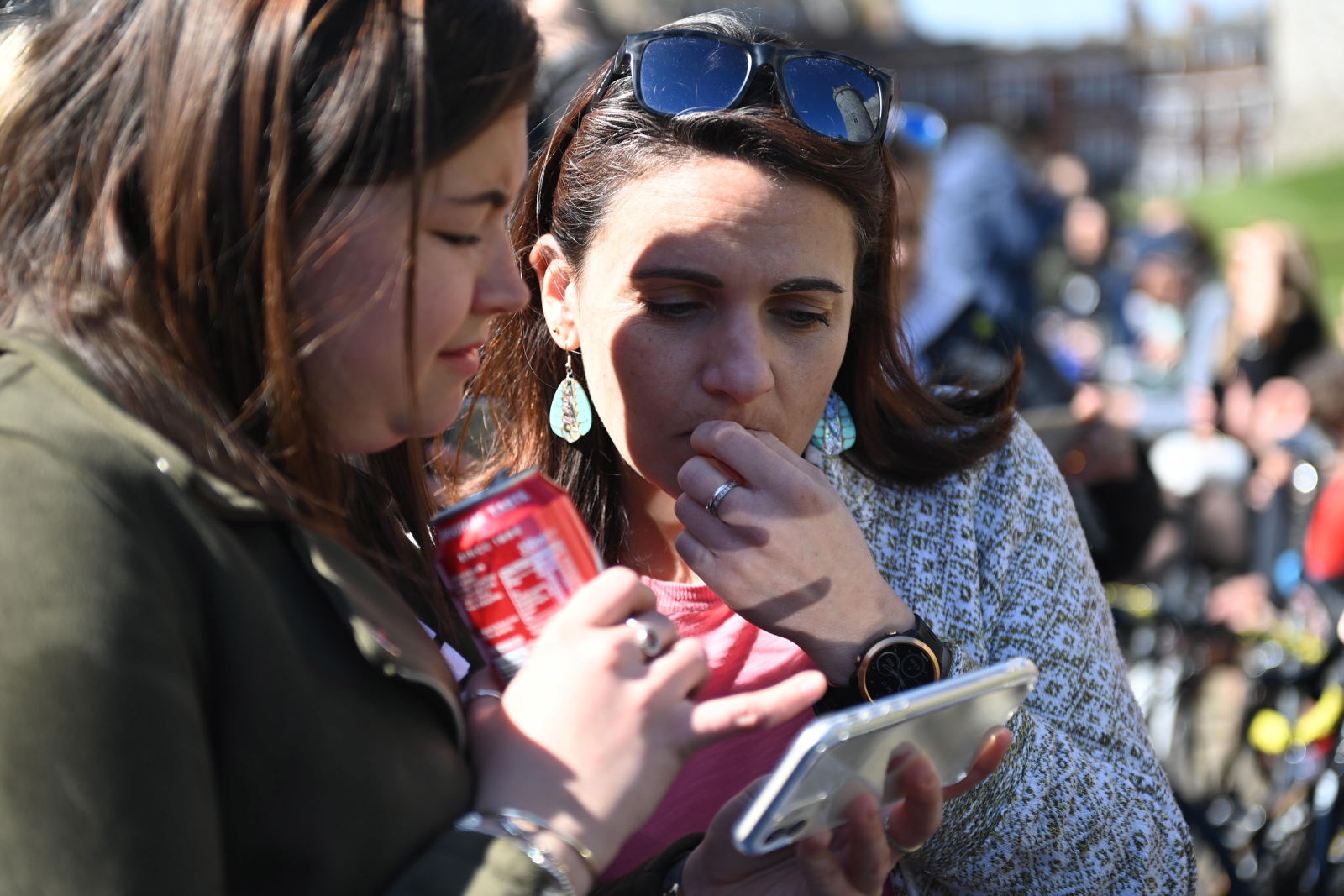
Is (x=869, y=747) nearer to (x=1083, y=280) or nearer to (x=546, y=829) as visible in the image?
(x=546, y=829)

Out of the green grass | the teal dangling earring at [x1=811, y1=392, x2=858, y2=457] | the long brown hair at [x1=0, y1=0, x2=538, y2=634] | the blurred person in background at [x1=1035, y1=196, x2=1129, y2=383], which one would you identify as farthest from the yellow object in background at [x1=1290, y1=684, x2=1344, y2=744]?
the green grass

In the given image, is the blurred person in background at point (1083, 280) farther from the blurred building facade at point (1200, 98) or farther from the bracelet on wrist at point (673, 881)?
the blurred building facade at point (1200, 98)

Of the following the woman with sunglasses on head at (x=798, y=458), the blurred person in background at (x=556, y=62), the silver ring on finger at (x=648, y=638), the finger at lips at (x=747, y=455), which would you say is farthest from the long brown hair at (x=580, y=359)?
the silver ring on finger at (x=648, y=638)

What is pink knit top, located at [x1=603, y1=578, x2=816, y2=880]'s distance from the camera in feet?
5.97

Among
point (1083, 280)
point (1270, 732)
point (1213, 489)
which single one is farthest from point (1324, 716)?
point (1083, 280)

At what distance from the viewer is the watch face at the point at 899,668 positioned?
1.56 metres

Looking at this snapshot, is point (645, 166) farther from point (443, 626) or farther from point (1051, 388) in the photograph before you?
point (1051, 388)

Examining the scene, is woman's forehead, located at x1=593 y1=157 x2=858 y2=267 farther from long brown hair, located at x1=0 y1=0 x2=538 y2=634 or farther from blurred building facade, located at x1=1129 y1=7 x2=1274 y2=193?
blurred building facade, located at x1=1129 y1=7 x2=1274 y2=193

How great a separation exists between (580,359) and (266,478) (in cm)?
108

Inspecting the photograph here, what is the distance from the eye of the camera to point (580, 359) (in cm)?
214

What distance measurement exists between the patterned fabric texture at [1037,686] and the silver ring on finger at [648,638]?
2.15ft

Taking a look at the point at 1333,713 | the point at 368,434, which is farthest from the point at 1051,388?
the point at 368,434

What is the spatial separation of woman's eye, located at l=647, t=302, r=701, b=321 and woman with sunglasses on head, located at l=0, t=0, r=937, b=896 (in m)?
0.60

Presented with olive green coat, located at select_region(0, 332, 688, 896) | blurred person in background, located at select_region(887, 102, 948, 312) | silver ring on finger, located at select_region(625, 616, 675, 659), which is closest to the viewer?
olive green coat, located at select_region(0, 332, 688, 896)
